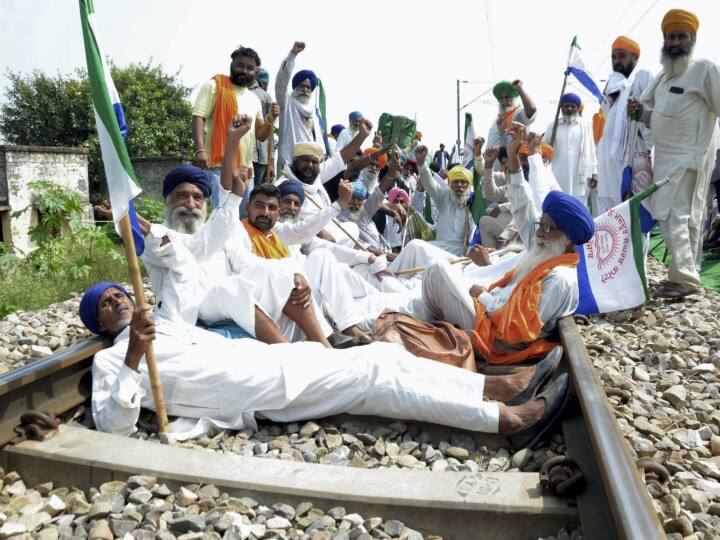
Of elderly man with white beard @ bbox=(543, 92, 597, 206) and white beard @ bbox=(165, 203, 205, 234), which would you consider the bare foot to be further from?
elderly man with white beard @ bbox=(543, 92, 597, 206)

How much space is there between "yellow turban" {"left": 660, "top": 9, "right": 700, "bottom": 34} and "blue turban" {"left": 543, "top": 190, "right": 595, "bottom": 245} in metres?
2.59

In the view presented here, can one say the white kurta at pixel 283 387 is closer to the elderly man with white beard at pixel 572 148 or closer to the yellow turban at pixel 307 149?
the yellow turban at pixel 307 149

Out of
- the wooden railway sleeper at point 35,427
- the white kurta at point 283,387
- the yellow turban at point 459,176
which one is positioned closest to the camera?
Result: the wooden railway sleeper at point 35,427

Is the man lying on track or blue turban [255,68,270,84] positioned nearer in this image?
the man lying on track

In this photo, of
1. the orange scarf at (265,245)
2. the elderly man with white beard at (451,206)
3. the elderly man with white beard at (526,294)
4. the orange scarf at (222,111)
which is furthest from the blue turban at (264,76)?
the elderly man with white beard at (526,294)

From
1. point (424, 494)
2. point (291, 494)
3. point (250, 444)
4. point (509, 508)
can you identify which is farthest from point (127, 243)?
point (509, 508)

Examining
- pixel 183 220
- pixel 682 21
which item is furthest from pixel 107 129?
pixel 682 21

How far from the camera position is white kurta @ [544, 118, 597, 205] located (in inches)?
371

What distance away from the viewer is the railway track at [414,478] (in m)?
2.27

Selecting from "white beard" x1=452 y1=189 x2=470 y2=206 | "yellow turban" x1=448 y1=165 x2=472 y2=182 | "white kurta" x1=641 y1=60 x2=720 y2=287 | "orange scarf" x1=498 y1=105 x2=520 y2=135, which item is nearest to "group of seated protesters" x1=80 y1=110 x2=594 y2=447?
"white kurta" x1=641 y1=60 x2=720 y2=287

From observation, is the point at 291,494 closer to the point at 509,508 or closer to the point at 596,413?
the point at 509,508

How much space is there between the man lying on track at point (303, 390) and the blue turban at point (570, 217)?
1454 millimetres

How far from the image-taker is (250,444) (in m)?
3.21

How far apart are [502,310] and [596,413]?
Answer: 1.76 metres
